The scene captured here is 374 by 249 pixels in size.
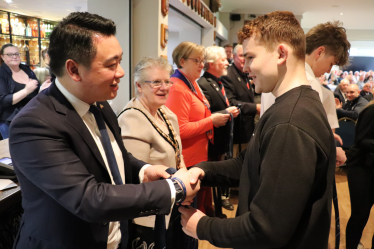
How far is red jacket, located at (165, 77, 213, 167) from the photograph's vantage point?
2604 mm

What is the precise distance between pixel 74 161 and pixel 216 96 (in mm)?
2272

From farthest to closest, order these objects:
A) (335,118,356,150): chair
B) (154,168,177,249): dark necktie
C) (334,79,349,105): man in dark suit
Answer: (334,79,349,105): man in dark suit, (335,118,356,150): chair, (154,168,177,249): dark necktie

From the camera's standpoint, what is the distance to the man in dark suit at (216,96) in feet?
10.2

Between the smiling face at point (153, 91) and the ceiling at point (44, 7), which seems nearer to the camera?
the smiling face at point (153, 91)

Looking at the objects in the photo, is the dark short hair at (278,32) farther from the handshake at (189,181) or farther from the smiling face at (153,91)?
the smiling face at (153,91)

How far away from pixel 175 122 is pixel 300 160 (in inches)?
57.6

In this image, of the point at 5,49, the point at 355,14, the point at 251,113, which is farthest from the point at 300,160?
the point at 355,14

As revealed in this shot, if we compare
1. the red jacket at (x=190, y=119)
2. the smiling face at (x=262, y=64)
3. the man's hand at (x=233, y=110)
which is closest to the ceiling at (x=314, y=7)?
the man's hand at (x=233, y=110)

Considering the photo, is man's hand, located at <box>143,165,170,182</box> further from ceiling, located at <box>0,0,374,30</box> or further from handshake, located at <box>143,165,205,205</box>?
ceiling, located at <box>0,0,374,30</box>

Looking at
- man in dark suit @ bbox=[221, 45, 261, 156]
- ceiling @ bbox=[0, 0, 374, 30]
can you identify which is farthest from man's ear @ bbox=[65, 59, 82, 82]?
ceiling @ bbox=[0, 0, 374, 30]

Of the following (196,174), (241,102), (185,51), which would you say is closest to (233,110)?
(241,102)

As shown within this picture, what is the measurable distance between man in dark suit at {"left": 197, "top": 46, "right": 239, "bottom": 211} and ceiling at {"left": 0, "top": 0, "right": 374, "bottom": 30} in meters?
3.48

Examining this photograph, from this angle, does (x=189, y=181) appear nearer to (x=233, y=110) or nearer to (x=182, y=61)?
(x=182, y=61)

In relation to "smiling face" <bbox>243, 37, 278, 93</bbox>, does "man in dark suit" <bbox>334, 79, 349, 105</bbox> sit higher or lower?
lower
